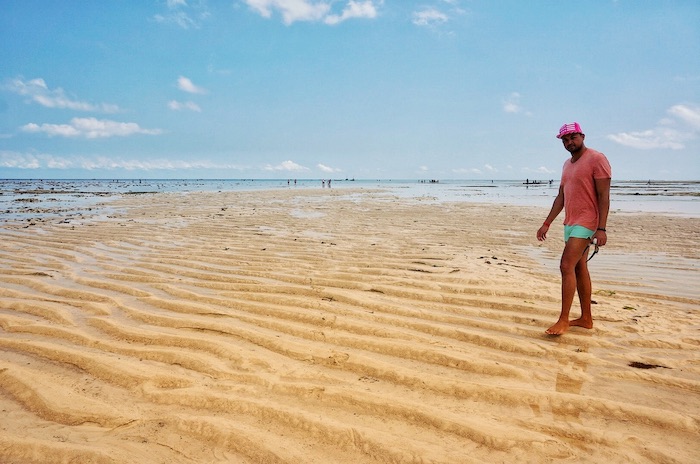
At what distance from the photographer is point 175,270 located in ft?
18.4

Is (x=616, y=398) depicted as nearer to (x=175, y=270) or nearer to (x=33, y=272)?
(x=175, y=270)

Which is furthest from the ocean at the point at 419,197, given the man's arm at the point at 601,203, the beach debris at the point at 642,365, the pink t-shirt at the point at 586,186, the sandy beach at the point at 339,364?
the beach debris at the point at 642,365

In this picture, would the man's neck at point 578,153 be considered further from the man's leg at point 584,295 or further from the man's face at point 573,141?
the man's leg at point 584,295

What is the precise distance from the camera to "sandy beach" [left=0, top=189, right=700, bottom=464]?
2031 millimetres

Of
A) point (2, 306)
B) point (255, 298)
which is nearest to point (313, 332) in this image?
point (255, 298)

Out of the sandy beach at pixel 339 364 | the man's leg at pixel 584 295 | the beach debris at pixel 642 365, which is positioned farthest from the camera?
the man's leg at pixel 584 295

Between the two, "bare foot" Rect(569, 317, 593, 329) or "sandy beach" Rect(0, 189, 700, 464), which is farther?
"bare foot" Rect(569, 317, 593, 329)

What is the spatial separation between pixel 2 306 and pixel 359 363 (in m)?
3.74

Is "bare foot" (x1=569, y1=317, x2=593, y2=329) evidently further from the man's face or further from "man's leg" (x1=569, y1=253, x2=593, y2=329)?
the man's face

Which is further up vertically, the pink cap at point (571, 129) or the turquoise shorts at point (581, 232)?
the pink cap at point (571, 129)

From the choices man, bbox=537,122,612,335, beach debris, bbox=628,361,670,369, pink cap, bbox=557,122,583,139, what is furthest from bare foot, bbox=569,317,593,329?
pink cap, bbox=557,122,583,139

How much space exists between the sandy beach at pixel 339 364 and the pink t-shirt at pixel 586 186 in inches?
40.3

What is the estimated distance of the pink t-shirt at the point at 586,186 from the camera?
3.42 meters

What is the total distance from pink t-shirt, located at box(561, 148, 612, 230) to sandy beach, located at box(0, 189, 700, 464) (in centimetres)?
102
